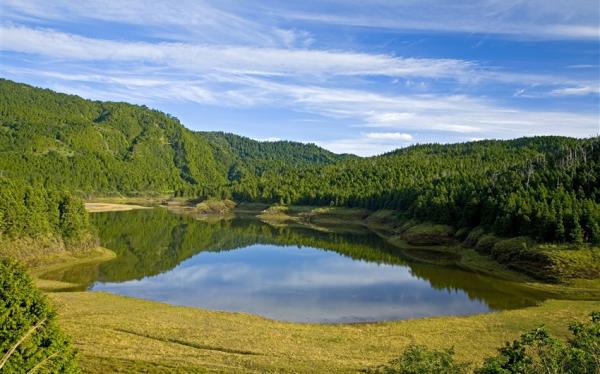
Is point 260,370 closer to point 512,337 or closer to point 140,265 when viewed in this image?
point 512,337

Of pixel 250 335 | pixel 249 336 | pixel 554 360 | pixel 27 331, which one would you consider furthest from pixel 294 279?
pixel 27 331

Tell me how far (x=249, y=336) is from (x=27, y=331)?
81.2ft

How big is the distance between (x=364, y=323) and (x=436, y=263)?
47292mm

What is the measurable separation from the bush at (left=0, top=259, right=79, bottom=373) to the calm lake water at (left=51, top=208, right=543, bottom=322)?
34.7 meters

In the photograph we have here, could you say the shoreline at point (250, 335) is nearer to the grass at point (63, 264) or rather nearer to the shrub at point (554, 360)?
the grass at point (63, 264)

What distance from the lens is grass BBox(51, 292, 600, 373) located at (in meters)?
33.4

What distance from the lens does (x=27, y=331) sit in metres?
20.9

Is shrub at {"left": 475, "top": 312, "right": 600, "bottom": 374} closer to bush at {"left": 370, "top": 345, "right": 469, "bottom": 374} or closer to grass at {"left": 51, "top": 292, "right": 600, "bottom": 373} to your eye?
bush at {"left": 370, "top": 345, "right": 469, "bottom": 374}

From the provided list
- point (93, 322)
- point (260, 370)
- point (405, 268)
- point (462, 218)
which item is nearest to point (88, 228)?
point (93, 322)

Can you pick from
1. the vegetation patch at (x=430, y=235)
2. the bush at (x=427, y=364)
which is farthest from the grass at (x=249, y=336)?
the vegetation patch at (x=430, y=235)

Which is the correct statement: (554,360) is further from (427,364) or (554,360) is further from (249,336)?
(249,336)

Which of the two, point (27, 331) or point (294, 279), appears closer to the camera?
point (27, 331)

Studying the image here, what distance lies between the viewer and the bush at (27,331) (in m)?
19.8

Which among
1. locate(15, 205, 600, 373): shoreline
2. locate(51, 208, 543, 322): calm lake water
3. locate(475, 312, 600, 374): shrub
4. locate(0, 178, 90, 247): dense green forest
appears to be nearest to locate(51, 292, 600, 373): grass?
locate(15, 205, 600, 373): shoreline
